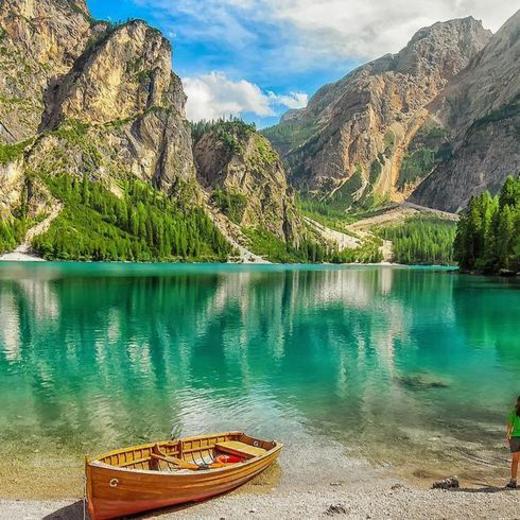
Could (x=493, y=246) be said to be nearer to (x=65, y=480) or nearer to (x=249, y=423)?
(x=249, y=423)

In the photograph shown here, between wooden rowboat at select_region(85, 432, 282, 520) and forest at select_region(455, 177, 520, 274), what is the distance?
12841 cm

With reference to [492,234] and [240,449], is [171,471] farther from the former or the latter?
[492,234]

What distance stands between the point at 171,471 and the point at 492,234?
150 m

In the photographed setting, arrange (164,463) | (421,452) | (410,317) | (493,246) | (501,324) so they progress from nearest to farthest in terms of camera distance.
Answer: (164,463) → (421,452) → (501,324) → (410,317) → (493,246)

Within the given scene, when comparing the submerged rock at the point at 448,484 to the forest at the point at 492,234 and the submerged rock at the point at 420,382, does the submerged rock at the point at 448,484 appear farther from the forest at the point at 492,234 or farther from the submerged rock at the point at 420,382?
the forest at the point at 492,234

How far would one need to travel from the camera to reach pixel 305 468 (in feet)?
82.6

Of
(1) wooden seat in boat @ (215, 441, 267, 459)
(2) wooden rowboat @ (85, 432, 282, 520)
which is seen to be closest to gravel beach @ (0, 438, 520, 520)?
(2) wooden rowboat @ (85, 432, 282, 520)

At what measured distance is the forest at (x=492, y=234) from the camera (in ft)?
467

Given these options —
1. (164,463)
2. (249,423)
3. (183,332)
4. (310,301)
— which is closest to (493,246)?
(310,301)

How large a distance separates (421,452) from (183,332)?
133 ft

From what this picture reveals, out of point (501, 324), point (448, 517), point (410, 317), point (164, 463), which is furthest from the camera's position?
point (410, 317)

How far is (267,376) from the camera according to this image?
43906mm

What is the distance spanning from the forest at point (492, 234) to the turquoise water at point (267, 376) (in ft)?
198

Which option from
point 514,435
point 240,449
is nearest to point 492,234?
point 514,435
